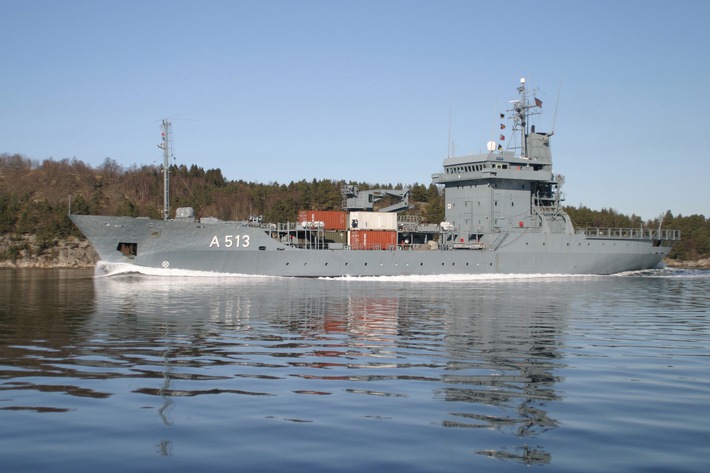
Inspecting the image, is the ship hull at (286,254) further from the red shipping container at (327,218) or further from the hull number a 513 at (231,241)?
the red shipping container at (327,218)

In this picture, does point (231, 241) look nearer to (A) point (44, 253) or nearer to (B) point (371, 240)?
(B) point (371, 240)

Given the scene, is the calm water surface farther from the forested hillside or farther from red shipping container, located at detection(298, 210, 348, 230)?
the forested hillside

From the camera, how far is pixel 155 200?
138 metres

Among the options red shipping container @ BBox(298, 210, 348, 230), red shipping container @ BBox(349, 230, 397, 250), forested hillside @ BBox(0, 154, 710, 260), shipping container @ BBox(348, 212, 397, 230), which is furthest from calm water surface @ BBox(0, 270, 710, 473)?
forested hillside @ BBox(0, 154, 710, 260)

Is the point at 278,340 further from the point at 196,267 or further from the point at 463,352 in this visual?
the point at 196,267

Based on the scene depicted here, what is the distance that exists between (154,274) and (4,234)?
62.4 metres

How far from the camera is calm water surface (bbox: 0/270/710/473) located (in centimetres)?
824

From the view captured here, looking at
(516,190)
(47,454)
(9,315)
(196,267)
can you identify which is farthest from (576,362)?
(516,190)

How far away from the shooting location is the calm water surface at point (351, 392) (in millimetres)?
8242

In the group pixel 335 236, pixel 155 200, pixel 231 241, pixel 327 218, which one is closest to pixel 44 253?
pixel 155 200

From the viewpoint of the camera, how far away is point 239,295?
106 ft

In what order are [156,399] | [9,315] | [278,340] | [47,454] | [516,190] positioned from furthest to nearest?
[516,190] → [9,315] → [278,340] → [156,399] → [47,454]

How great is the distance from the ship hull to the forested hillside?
861 inches

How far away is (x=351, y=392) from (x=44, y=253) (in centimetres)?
9289
